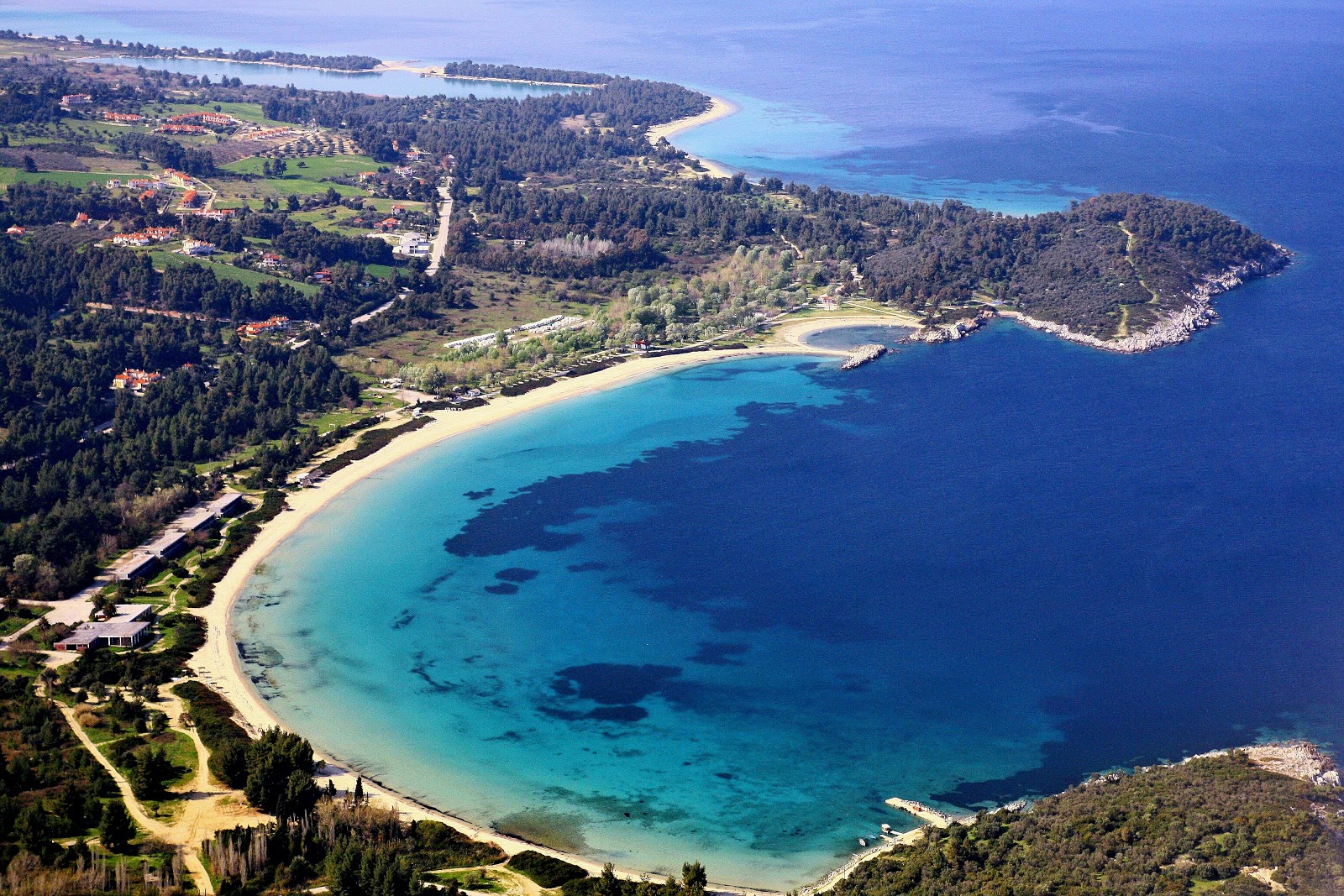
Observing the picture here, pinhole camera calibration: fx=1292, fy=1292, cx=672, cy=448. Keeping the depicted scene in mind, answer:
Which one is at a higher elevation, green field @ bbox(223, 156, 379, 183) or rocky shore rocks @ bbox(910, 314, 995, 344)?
green field @ bbox(223, 156, 379, 183)

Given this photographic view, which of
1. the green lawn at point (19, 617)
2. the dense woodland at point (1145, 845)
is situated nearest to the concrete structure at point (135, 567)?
the green lawn at point (19, 617)

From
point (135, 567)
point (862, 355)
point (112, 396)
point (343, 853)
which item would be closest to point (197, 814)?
point (343, 853)

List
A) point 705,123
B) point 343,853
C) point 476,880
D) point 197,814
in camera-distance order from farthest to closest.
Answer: point 705,123 → point 197,814 → point 476,880 → point 343,853

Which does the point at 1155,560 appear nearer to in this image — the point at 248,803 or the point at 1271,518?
the point at 1271,518

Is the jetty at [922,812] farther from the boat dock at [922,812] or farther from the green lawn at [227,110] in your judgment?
the green lawn at [227,110]

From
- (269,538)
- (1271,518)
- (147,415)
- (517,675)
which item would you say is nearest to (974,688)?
(517,675)

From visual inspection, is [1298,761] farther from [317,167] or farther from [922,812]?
[317,167]

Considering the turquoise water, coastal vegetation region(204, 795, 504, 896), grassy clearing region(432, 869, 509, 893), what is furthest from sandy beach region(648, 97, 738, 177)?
grassy clearing region(432, 869, 509, 893)

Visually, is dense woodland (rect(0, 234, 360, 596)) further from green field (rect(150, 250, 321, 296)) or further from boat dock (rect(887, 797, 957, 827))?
boat dock (rect(887, 797, 957, 827))
